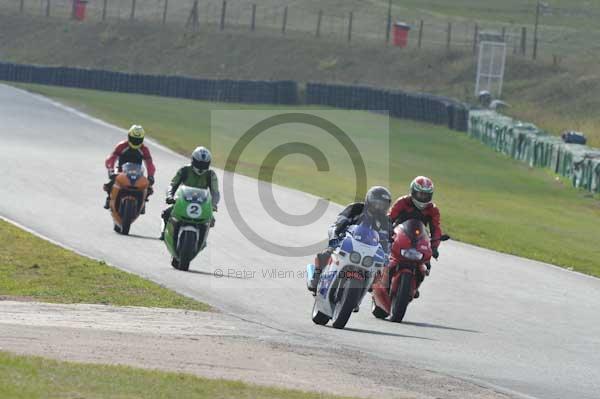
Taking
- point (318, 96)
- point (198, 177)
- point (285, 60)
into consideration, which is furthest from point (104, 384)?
point (285, 60)

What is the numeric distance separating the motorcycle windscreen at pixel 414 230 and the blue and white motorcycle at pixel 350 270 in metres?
1.23

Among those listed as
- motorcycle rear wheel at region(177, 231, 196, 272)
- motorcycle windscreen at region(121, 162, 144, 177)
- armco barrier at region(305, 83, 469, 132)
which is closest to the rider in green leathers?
motorcycle rear wheel at region(177, 231, 196, 272)

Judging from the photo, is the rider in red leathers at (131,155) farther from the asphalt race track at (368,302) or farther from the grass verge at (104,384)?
the grass verge at (104,384)

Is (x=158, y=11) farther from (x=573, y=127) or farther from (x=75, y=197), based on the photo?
(x=75, y=197)

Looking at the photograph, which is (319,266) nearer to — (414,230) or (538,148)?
(414,230)

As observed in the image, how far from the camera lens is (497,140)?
144ft

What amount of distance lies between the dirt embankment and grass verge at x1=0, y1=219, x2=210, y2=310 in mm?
38030

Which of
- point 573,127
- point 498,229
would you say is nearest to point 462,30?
point 573,127

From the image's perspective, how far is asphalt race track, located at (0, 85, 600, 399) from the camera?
1266 cm

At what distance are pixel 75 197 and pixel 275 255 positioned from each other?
6.08 m

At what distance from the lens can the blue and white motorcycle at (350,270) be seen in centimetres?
1342

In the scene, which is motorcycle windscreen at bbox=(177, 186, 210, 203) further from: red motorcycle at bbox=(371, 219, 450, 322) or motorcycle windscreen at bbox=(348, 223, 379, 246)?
motorcycle windscreen at bbox=(348, 223, 379, 246)

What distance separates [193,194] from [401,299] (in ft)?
12.5
